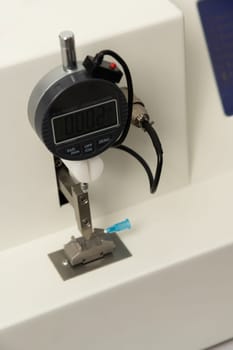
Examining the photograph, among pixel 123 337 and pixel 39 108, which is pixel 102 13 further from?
pixel 123 337

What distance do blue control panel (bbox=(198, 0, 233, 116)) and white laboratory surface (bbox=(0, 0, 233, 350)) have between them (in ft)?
0.04

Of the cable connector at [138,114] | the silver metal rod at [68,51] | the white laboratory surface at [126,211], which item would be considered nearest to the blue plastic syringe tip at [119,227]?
the white laboratory surface at [126,211]

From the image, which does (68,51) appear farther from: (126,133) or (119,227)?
(119,227)

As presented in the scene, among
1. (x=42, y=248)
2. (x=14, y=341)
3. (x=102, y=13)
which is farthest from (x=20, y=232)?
(x=102, y=13)

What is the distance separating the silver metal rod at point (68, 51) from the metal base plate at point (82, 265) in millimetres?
223

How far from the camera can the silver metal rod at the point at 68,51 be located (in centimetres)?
70

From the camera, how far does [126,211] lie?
2.97ft

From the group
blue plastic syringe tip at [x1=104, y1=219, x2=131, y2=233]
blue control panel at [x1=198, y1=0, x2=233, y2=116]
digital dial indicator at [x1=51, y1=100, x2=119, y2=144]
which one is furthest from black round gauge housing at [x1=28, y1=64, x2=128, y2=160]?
blue control panel at [x1=198, y1=0, x2=233, y2=116]

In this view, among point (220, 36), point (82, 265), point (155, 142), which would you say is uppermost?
point (220, 36)

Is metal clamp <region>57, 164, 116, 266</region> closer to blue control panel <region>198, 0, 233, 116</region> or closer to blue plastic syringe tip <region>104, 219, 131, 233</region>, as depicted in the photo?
blue plastic syringe tip <region>104, 219, 131, 233</region>

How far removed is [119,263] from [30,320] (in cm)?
12

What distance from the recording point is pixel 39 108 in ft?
2.36

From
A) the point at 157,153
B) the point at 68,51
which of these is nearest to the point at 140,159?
the point at 157,153

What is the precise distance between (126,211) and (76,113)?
0.71 ft
